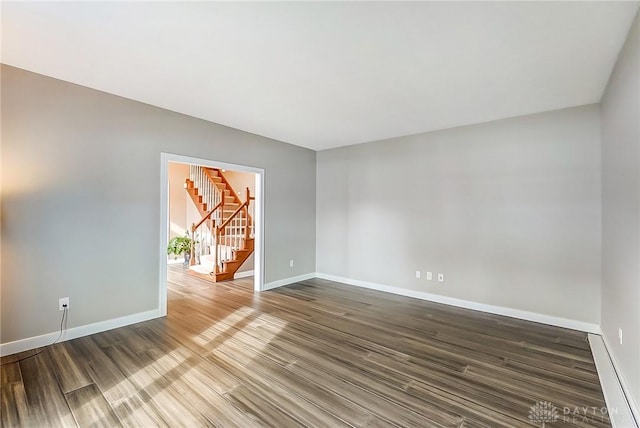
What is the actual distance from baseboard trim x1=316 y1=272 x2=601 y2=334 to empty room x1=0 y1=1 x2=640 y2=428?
3 centimetres

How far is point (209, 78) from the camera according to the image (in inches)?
112

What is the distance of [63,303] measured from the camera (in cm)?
300

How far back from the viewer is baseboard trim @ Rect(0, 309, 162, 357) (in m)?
2.70

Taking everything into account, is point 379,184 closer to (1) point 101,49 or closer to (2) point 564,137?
(2) point 564,137

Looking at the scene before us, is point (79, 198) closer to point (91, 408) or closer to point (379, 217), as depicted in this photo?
point (91, 408)

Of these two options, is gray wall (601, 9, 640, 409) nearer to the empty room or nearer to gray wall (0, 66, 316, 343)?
the empty room

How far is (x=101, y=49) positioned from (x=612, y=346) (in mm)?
5210

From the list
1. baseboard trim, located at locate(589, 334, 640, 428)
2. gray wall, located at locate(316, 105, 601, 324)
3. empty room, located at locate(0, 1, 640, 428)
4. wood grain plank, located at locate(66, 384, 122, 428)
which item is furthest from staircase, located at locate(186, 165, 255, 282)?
baseboard trim, located at locate(589, 334, 640, 428)

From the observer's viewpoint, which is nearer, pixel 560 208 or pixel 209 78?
pixel 209 78

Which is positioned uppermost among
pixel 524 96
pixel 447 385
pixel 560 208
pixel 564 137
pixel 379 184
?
pixel 524 96

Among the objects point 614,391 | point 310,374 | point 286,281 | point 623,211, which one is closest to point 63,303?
point 310,374

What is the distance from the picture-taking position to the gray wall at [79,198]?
2.73 m

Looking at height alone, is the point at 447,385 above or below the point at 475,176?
below

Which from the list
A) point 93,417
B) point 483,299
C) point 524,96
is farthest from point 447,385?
point 524,96
